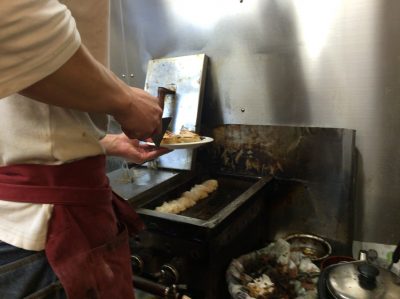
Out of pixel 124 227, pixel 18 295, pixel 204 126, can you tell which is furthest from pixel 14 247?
pixel 204 126

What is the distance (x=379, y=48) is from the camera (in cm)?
140

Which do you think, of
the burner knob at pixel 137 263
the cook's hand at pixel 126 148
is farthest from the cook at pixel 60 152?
the burner knob at pixel 137 263

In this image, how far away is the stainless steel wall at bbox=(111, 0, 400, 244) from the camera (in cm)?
142

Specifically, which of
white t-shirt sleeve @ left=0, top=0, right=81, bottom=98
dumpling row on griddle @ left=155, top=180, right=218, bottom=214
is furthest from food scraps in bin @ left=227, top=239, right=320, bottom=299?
white t-shirt sleeve @ left=0, top=0, right=81, bottom=98

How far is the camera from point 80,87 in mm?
514

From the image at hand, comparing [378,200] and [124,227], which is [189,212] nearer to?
[124,227]

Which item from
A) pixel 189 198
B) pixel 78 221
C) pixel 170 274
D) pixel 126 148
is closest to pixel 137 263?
pixel 170 274

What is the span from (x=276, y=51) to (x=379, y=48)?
47 centimetres

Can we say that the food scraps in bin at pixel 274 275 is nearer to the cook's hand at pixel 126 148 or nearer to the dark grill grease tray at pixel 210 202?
the dark grill grease tray at pixel 210 202

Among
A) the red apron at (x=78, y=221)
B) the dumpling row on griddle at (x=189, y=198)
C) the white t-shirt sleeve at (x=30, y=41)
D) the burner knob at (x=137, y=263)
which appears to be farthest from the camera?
the dumpling row on griddle at (x=189, y=198)

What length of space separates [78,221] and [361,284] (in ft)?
2.93

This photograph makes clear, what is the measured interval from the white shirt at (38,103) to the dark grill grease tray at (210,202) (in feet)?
1.87

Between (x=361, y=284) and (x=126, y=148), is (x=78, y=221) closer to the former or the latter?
(x=126, y=148)

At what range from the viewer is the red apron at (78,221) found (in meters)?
0.58
